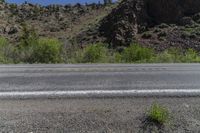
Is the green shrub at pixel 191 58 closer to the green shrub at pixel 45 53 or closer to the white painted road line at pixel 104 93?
the green shrub at pixel 45 53

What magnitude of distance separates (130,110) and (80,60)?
1410 cm

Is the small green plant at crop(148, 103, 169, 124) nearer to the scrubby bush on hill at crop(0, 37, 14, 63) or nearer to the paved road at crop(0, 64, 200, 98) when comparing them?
the paved road at crop(0, 64, 200, 98)

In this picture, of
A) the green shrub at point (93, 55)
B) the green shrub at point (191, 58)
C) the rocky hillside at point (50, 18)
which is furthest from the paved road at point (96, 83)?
the rocky hillside at point (50, 18)

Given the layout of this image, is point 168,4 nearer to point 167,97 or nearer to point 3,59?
point 3,59

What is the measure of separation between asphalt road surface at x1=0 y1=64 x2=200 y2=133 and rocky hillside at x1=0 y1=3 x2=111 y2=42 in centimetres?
4955

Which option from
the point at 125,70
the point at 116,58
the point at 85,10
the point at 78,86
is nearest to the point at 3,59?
the point at 116,58

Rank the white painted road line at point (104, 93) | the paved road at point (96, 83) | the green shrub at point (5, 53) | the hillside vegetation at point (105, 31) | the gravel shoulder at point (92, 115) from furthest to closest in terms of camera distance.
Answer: the hillside vegetation at point (105, 31), the green shrub at point (5, 53), the paved road at point (96, 83), the white painted road line at point (104, 93), the gravel shoulder at point (92, 115)

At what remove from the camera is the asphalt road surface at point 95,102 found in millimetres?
5938

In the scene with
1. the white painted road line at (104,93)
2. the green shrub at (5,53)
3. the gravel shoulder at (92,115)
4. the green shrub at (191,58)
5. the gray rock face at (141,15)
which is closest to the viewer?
the gravel shoulder at (92,115)

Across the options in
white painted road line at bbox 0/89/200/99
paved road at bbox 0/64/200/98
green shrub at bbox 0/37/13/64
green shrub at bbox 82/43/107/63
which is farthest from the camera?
green shrub at bbox 82/43/107/63

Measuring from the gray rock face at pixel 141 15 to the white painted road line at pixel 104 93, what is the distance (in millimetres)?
39613

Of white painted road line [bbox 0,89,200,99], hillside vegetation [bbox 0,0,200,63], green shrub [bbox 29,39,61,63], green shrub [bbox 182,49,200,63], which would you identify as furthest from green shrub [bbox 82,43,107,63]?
white painted road line [bbox 0,89,200,99]

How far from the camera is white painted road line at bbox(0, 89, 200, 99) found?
290 inches

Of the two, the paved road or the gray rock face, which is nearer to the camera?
the paved road
